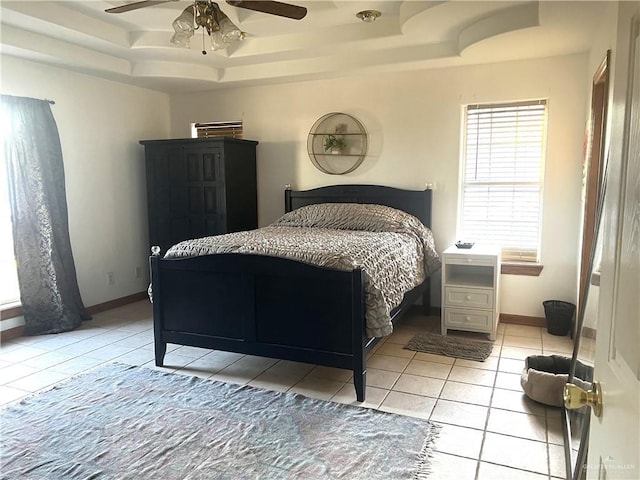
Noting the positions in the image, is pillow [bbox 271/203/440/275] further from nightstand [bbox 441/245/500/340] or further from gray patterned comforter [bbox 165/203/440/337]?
nightstand [bbox 441/245/500/340]

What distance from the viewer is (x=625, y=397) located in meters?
0.78

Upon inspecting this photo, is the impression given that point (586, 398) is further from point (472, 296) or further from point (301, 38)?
point (301, 38)

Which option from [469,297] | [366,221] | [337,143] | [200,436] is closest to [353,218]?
[366,221]

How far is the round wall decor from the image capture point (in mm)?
4691

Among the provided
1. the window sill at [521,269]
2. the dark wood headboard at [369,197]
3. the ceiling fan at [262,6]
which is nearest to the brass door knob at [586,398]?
the ceiling fan at [262,6]

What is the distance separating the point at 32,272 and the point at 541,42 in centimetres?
451

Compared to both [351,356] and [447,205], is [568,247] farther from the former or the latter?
[351,356]

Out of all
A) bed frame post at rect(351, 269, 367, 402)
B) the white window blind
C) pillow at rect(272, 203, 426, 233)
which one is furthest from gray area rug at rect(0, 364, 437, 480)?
the white window blind

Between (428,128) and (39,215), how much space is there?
3.58 metres

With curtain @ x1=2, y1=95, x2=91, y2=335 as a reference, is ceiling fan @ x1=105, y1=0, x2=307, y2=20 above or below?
above

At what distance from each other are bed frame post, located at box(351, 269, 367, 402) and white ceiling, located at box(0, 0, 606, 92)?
194 cm

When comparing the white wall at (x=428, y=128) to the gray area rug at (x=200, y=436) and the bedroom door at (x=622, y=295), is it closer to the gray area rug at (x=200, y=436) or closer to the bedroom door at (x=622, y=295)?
the gray area rug at (x=200, y=436)

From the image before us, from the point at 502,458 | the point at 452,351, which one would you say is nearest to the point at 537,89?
the point at 452,351

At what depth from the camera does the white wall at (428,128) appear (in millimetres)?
3939
